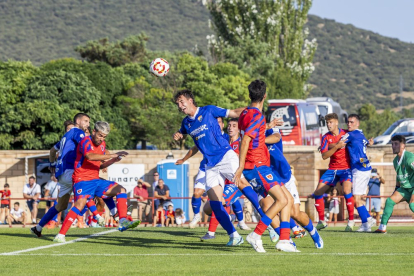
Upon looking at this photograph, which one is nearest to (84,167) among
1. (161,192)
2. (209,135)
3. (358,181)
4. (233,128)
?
(209,135)

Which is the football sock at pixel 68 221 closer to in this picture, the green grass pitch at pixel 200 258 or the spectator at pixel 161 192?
the green grass pitch at pixel 200 258

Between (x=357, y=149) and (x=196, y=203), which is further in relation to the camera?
(x=196, y=203)

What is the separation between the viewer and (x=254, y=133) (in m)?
9.98

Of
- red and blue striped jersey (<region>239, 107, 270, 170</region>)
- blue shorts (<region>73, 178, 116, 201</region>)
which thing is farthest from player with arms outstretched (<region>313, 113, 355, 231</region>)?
red and blue striped jersey (<region>239, 107, 270, 170</region>)

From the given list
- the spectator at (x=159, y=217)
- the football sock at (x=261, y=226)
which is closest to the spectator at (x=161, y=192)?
the spectator at (x=159, y=217)

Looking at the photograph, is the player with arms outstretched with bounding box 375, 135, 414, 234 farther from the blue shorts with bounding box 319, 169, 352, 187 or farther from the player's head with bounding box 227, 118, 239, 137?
the player's head with bounding box 227, 118, 239, 137

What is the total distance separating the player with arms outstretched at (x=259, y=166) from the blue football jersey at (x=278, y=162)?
1.12 m

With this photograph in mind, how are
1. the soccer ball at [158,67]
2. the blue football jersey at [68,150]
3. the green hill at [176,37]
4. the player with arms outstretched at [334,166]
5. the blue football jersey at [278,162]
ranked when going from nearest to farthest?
the blue football jersey at [278,162] → the blue football jersey at [68,150] → the player with arms outstretched at [334,166] → the soccer ball at [158,67] → the green hill at [176,37]

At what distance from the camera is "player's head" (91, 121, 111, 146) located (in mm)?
12344

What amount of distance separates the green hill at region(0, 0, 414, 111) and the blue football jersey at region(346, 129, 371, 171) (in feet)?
361

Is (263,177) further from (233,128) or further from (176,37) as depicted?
(176,37)

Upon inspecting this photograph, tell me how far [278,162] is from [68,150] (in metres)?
3.74

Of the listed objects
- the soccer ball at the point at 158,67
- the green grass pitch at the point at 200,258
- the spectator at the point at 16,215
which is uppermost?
the soccer ball at the point at 158,67

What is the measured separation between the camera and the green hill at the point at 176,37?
140m
